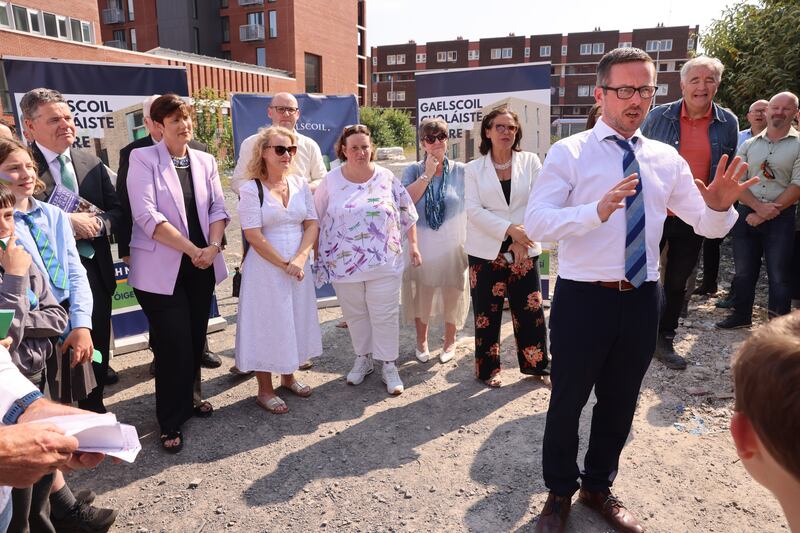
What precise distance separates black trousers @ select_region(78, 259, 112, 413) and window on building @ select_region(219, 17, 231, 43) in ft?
146

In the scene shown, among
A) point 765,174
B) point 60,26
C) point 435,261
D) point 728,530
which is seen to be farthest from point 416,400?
point 60,26

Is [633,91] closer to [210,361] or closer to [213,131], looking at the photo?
[210,361]

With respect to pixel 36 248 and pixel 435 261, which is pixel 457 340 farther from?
pixel 36 248

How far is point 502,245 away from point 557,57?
61.2m

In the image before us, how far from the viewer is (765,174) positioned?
504 centimetres

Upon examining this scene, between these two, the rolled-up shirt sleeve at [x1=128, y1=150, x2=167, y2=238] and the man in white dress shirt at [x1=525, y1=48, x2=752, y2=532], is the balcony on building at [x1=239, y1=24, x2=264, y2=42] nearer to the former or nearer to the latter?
the rolled-up shirt sleeve at [x1=128, y1=150, x2=167, y2=238]

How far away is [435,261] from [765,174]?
319cm

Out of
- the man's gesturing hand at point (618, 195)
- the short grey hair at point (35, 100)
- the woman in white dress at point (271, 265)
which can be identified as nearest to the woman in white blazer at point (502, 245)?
the woman in white dress at point (271, 265)

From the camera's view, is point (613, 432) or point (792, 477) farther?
point (613, 432)

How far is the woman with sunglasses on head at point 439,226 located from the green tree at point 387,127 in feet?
95.1

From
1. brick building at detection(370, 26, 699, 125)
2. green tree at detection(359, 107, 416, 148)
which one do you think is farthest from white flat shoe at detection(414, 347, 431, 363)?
brick building at detection(370, 26, 699, 125)

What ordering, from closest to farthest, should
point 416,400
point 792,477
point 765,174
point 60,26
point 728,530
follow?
point 792,477 < point 728,530 < point 416,400 < point 765,174 < point 60,26

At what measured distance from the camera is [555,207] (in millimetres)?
2393

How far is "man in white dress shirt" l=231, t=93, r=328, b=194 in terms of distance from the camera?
14.8ft
